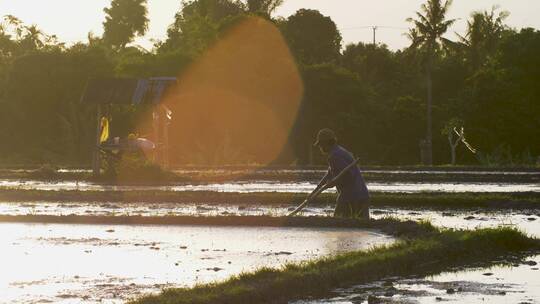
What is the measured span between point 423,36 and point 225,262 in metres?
47.2

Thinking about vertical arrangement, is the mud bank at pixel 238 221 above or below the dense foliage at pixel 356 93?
below

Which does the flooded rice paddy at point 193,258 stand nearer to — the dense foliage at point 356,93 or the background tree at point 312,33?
the dense foliage at point 356,93

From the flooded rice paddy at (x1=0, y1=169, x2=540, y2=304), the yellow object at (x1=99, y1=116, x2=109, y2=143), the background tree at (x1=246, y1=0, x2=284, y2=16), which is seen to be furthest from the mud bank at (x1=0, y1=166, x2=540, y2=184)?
the background tree at (x1=246, y1=0, x2=284, y2=16)

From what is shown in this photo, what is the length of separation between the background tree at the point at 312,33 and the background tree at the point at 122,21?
30.3 metres

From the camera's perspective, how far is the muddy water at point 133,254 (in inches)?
400

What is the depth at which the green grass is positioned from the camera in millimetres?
9258

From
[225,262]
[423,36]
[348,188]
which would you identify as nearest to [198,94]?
[423,36]

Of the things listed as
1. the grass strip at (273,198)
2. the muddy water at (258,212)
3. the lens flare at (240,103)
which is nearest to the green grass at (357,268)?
the muddy water at (258,212)

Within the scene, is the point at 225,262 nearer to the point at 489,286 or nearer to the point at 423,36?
the point at 489,286

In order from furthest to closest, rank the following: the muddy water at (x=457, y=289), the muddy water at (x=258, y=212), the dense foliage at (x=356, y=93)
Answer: the dense foliage at (x=356, y=93), the muddy water at (x=258, y=212), the muddy water at (x=457, y=289)

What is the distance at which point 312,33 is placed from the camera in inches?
2653

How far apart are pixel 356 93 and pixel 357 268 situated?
41993 millimetres

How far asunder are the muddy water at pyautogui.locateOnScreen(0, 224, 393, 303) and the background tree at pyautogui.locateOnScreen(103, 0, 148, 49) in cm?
7895

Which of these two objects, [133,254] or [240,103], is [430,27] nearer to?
[240,103]
